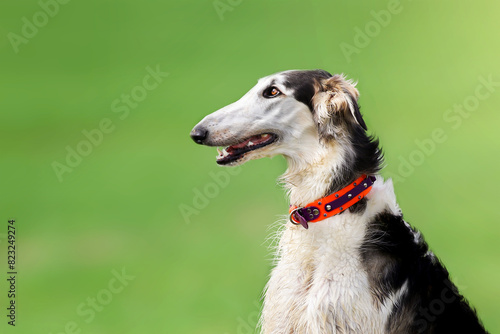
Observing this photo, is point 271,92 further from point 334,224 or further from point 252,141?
point 334,224

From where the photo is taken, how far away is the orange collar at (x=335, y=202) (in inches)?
182

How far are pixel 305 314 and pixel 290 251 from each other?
1.43ft

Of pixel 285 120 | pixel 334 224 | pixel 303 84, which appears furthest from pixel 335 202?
pixel 303 84

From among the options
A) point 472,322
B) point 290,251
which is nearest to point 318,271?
point 290,251

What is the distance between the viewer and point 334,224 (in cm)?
463

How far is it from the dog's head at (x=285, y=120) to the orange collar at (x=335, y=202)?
0.98ft

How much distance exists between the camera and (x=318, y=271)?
465 cm

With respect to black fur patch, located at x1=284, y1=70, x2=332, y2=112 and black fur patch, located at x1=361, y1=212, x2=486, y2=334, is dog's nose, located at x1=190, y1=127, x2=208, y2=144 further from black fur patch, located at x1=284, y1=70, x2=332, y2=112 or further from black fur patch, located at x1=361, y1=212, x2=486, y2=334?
black fur patch, located at x1=361, y1=212, x2=486, y2=334

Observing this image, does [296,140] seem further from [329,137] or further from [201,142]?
[201,142]

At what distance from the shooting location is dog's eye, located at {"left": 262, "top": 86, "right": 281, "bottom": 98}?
476 cm

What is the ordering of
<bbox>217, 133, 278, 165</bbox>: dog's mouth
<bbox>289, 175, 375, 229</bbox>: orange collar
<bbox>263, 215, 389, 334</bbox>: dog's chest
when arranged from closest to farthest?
1. <bbox>263, 215, 389, 334</bbox>: dog's chest
2. <bbox>289, 175, 375, 229</bbox>: orange collar
3. <bbox>217, 133, 278, 165</bbox>: dog's mouth

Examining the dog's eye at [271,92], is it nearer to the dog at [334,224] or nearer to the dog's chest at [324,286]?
the dog at [334,224]
